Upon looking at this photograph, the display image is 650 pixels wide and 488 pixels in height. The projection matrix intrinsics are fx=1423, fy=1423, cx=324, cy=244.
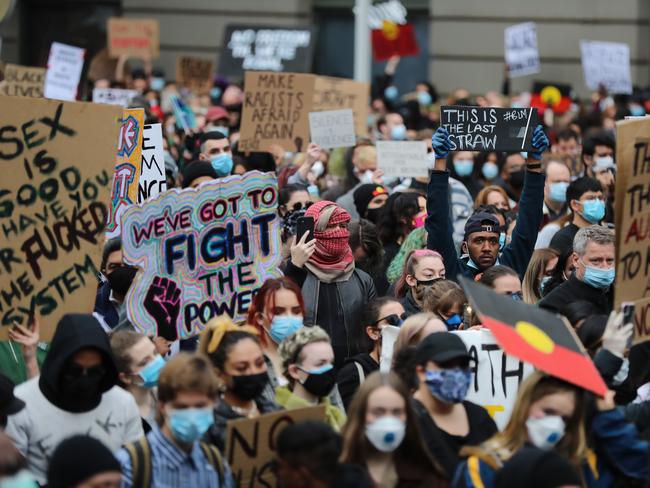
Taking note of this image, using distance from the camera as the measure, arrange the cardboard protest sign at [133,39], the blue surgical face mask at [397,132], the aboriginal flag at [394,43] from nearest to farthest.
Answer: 1. the blue surgical face mask at [397,132]
2. the cardboard protest sign at [133,39]
3. the aboriginal flag at [394,43]

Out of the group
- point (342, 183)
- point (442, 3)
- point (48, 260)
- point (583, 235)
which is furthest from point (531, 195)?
point (442, 3)

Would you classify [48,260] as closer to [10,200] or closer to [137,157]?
[10,200]

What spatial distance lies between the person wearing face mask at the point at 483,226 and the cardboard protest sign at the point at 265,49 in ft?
38.5

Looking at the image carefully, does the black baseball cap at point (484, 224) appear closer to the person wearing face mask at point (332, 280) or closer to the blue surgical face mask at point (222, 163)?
the person wearing face mask at point (332, 280)

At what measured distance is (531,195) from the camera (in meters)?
7.71

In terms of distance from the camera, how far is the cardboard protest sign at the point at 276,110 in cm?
1134

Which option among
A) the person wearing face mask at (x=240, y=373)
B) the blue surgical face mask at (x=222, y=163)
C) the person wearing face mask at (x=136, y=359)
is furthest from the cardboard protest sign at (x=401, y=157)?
the person wearing face mask at (x=240, y=373)

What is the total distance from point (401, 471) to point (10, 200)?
2.12m

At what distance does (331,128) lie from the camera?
452 inches

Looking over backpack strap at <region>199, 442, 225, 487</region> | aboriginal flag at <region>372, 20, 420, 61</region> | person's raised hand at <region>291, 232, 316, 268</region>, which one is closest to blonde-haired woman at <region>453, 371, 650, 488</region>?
backpack strap at <region>199, 442, 225, 487</region>

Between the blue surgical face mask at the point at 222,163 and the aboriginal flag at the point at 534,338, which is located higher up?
the blue surgical face mask at the point at 222,163

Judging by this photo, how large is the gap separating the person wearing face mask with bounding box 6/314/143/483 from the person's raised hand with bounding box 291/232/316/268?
2.12 metres

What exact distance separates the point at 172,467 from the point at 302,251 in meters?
2.57

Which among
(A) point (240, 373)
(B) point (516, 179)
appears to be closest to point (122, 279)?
(A) point (240, 373)
